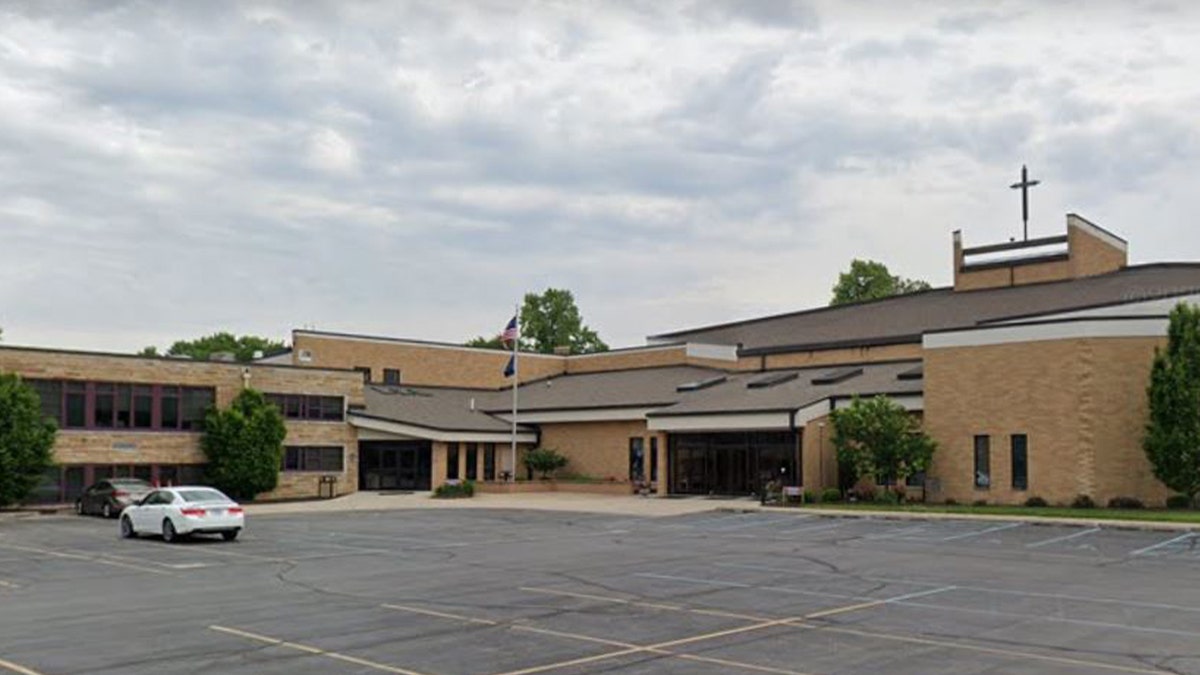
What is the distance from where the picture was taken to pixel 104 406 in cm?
4534

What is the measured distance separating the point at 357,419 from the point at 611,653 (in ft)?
139

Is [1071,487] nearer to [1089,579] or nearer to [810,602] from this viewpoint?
[1089,579]

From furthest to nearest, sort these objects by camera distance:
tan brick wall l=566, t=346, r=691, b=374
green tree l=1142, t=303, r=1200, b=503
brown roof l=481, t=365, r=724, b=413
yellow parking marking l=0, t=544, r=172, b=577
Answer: tan brick wall l=566, t=346, r=691, b=374 → brown roof l=481, t=365, r=724, b=413 → green tree l=1142, t=303, r=1200, b=503 → yellow parking marking l=0, t=544, r=172, b=577

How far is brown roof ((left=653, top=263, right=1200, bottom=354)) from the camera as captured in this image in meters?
48.8

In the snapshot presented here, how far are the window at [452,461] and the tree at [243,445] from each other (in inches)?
341

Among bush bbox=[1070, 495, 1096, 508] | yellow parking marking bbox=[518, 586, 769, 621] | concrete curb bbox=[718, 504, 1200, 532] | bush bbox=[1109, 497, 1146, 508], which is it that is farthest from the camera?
bush bbox=[1070, 495, 1096, 508]

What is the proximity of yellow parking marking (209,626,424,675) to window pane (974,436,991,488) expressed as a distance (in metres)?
31.5

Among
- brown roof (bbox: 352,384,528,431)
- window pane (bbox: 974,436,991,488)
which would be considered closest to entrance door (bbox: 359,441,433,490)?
brown roof (bbox: 352,384,528,431)

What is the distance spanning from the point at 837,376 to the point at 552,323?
5675 cm

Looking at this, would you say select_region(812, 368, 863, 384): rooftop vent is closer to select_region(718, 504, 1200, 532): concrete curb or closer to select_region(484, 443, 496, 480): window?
select_region(718, 504, 1200, 532): concrete curb

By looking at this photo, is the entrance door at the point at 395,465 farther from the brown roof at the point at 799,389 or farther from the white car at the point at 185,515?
the white car at the point at 185,515

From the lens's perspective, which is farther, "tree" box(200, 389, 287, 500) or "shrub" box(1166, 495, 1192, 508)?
"tree" box(200, 389, 287, 500)

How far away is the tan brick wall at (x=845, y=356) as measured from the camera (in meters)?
52.1

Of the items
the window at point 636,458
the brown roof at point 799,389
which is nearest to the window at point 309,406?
the window at point 636,458
